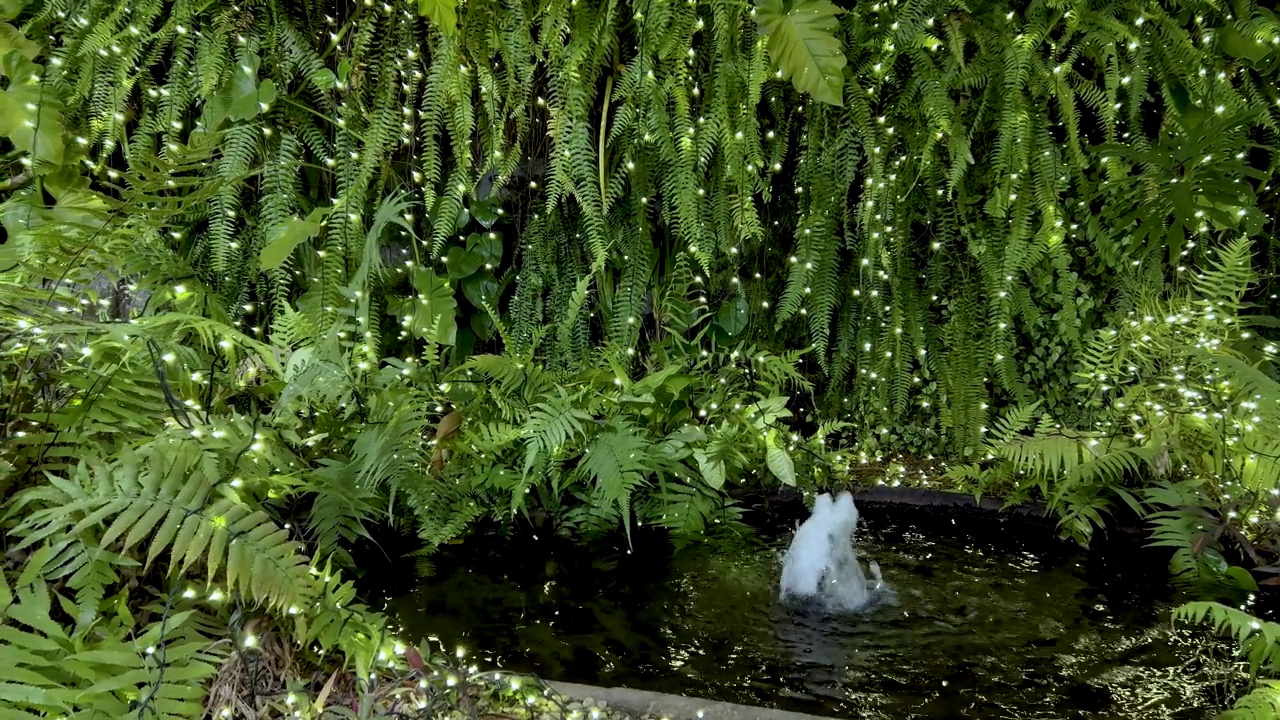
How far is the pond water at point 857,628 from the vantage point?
67.8 inches

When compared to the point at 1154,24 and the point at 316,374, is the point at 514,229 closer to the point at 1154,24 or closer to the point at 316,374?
the point at 316,374

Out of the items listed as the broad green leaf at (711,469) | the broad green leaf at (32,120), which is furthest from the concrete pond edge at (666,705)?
the broad green leaf at (32,120)

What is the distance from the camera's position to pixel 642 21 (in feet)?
8.75

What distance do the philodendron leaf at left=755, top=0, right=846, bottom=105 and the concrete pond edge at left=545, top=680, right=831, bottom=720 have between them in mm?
1827

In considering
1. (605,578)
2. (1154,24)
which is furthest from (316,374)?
(1154,24)

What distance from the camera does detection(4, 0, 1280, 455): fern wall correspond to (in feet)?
8.80

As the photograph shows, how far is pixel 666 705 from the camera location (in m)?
1.55

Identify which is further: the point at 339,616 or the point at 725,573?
the point at 725,573

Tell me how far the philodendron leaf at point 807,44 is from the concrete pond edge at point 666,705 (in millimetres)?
1827

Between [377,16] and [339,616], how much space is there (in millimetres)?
2470

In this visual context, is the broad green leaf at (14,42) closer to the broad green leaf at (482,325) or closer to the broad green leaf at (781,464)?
the broad green leaf at (482,325)

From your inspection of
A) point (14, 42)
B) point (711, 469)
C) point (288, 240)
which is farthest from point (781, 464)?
point (14, 42)

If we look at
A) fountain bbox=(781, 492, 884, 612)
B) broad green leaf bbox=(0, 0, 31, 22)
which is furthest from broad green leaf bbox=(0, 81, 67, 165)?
fountain bbox=(781, 492, 884, 612)

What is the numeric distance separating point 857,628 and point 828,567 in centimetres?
29
